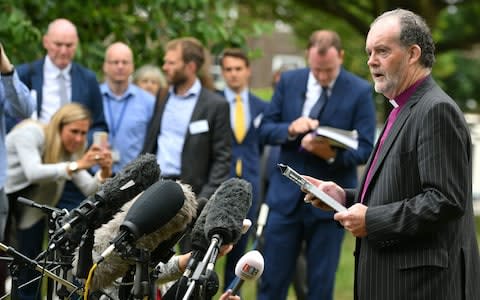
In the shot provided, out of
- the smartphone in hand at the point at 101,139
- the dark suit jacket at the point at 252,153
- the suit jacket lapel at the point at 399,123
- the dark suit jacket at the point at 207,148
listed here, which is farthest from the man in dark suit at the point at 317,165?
the suit jacket lapel at the point at 399,123

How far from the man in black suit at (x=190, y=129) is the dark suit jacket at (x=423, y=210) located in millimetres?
3559

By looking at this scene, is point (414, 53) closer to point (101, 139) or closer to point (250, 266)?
point (250, 266)

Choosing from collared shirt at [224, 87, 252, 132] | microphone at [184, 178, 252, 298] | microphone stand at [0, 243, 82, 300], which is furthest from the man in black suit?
microphone stand at [0, 243, 82, 300]

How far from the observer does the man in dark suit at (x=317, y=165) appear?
8500mm

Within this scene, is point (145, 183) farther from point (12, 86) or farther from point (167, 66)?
point (167, 66)

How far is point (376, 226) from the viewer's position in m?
5.15

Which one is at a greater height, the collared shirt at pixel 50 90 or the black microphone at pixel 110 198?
the collared shirt at pixel 50 90

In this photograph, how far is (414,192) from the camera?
524 cm

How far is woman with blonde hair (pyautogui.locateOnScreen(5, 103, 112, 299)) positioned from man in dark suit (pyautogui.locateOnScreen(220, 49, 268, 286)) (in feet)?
5.37

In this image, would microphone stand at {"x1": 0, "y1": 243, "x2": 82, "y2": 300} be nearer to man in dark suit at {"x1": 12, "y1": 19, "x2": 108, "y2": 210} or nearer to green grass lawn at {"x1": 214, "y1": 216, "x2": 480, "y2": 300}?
man in dark suit at {"x1": 12, "y1": 19, "x2": 108, "y2": 210}

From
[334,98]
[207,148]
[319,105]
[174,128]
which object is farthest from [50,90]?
[334,98]

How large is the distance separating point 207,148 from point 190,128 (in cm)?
21

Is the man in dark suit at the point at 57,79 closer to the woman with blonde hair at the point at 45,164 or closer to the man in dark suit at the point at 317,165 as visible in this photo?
the woman with blonde hair at the point at 45,164

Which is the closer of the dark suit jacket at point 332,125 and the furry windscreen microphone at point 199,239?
the furry windscreen microphone at point 199,239
